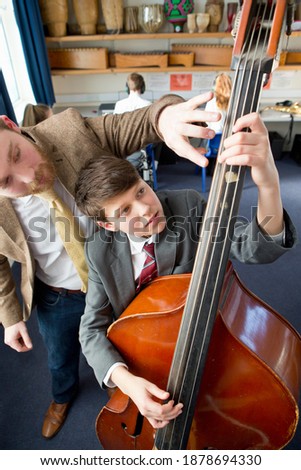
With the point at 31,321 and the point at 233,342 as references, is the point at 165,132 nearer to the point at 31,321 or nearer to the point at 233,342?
the point at 233,342

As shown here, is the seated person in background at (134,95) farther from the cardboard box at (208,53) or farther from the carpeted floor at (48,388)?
the carpeted floor at (48,388)

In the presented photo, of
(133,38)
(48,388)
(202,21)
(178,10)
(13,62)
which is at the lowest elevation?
(48,388)

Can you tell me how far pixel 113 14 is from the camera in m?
A: 3.59

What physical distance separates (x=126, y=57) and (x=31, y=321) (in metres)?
3.10

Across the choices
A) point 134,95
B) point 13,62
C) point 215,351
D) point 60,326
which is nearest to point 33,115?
point 134,95

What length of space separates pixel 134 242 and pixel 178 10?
368 centimetres

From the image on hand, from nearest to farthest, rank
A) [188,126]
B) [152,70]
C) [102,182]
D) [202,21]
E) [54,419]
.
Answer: [188,126] → [102,182] → [54,419] → [202,21] → [152,70]

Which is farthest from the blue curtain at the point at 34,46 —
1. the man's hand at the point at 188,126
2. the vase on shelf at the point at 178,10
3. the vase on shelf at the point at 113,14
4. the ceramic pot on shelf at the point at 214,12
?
the man's hand at the point at 188,126

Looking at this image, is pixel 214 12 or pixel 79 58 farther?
pixel 79 58

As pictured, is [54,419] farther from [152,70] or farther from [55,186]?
[152,70]

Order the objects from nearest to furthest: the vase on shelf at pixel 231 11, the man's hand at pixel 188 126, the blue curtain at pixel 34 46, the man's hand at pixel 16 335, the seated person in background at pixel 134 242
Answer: the man's hand at pixel 188 126 → the seated person in background at pixel 134 242 → the man's hand at pixel 16 335 → the blue curtain at pixel 34 46 → the vase on shelf at pixel 231 11

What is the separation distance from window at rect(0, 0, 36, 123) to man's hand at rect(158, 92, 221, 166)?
3.06m

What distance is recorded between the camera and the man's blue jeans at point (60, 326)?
125 centimetres

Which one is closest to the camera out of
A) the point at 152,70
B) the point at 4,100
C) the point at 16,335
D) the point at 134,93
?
the point at 16,335
